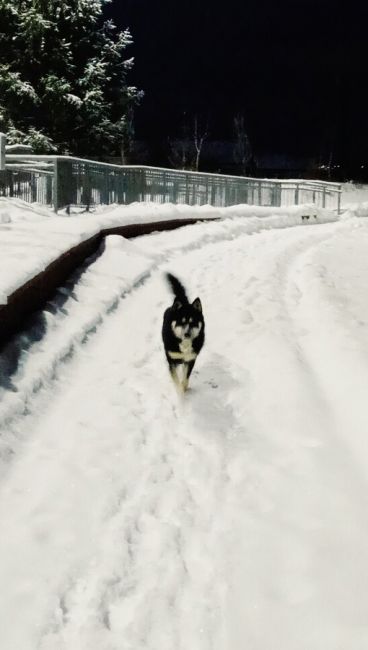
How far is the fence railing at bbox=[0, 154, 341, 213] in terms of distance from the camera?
17.9 metres

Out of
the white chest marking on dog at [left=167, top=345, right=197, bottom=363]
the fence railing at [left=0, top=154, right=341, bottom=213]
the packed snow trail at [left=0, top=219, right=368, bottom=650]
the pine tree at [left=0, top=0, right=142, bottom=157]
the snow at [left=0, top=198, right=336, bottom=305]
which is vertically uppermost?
the pine tree at [left=0, top=0, right=142, bottom=157]

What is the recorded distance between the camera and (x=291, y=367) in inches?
251

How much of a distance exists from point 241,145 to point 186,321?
241ft

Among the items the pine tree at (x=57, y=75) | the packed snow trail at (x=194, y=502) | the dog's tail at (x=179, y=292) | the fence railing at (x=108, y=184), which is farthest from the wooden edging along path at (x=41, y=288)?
the pine tree at (x=57, y=75)

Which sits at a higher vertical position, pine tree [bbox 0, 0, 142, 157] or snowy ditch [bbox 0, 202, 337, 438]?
pine tree [bbox 0, 0, 142, 157]

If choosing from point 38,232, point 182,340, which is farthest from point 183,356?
point 38,232

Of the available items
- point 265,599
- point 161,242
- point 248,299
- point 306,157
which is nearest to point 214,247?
point 161,242

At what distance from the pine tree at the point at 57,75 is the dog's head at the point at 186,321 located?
31016 mm

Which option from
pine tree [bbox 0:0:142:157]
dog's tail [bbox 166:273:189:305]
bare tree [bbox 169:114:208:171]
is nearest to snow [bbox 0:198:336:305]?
dog's tail [bbox 166:273:189:305]

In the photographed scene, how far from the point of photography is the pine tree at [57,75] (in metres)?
34.8

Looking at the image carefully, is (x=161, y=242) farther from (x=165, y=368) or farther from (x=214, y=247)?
(x=165, y=368)

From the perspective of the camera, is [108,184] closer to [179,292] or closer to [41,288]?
[41,288]

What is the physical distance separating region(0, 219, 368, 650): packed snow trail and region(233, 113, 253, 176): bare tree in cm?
7128

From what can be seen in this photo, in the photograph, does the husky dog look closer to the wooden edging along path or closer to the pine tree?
the wooden edging along path
